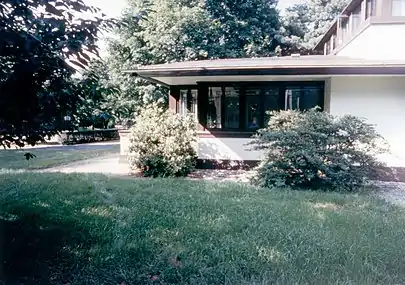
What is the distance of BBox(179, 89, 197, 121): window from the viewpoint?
11.6 metres

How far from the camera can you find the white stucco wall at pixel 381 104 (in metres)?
9.27

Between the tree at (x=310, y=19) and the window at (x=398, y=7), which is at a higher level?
the tree at (x=310, y=19)

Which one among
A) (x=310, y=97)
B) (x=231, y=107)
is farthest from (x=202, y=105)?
(x=310, y=97)

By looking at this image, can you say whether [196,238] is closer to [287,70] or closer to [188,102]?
[287,70]

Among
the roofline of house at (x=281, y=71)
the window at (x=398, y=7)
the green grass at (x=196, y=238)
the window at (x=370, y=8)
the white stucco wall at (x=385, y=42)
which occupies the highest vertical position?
the window at (x=370, y=8)

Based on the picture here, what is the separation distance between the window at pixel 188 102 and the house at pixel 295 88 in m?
0.03

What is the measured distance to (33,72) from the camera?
9.67 ft

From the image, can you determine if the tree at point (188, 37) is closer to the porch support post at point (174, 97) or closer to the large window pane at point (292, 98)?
the porch support post at point (174, 97)

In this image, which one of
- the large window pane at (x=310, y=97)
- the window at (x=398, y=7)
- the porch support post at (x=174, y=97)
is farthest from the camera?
the porch support post at (x=174, y=97)

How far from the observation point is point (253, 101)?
10.9 m

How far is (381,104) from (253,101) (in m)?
3.71

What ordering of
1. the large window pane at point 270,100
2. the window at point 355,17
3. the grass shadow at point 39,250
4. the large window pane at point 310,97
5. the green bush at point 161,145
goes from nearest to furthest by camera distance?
the grass shadow at point 39,250 < the green bush at point 161,145 < the large window pane at point 310,97 < the large window pane at point 270,100 < the window at point 355,17

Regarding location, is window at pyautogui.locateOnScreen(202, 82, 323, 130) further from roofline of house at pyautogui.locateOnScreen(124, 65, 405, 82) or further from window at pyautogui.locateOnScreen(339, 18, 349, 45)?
window at pyautogui.locateOnScreen(339, 18, 349, 45)

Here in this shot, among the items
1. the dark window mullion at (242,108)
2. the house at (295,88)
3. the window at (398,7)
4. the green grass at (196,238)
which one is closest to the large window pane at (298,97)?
the house at (295,88)
